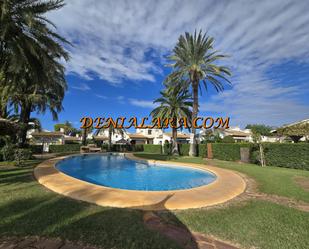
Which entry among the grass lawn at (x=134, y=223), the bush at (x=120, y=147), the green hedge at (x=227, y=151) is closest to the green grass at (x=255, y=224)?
the grass lawn at (x=134, y=223)

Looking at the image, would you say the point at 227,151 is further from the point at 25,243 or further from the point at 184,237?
the point at 25,243

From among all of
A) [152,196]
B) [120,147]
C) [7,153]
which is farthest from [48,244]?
[120,147]

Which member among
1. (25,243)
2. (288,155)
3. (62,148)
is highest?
(62,148)

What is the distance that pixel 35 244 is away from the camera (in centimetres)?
338

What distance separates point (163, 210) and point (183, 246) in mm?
1792

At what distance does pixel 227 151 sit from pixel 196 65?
9.53m

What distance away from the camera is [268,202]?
5.95m

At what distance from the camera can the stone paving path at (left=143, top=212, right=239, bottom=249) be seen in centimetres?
350

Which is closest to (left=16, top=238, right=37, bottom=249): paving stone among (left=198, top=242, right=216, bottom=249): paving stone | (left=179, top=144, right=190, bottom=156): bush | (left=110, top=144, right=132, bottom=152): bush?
(left=198, top=242, right=216, bottom=249): paving stone

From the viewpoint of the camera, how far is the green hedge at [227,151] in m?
17.7

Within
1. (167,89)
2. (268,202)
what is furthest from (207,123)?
(268,202)

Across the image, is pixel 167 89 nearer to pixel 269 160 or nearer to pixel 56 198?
pixel 269 160

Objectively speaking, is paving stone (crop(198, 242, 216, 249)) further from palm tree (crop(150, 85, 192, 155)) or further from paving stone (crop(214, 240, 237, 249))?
palm tree (crop(150, 85, 192, 155))

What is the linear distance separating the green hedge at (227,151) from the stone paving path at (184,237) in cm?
1513
